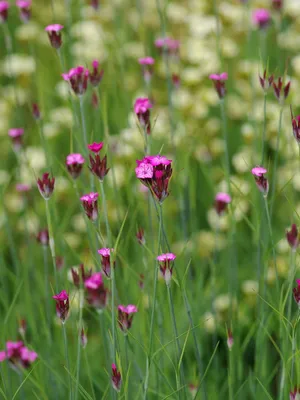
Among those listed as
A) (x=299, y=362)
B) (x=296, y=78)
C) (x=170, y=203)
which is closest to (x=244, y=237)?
(x=170, y=203)

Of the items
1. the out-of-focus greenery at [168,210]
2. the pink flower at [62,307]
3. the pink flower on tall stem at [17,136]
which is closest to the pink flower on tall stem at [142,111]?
the out-of-focus greenery at [168,210]

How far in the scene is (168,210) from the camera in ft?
6.62

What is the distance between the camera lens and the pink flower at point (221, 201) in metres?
1.33

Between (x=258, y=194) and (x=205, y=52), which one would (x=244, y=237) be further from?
(x=205, y=52)

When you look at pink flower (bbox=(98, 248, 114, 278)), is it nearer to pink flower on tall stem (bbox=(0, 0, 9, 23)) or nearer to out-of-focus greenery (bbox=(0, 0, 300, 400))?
out-of-focus greenery (bbox=(0, 0, 300, 400))

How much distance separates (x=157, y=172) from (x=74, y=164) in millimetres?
271

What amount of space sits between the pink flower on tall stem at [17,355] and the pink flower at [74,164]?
0.30 meters

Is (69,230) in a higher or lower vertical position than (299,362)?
lower

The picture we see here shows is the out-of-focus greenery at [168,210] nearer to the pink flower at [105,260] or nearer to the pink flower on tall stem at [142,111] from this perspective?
the pink flower on tall stem at [142,111]

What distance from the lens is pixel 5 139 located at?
2.54 m

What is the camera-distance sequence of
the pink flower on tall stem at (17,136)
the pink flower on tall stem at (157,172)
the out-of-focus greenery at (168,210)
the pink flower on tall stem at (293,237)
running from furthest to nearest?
the pink flower on tall stem at (17,136) → the out-of-focus greenery at (168,210) → the pink flower on tall stem at (293,237) → the pink flower on tall stem at (157,172)

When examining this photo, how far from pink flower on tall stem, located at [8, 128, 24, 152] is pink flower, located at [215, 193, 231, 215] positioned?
1.43ft

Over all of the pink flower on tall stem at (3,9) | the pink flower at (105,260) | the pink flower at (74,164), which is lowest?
the pink flower at (105,260)

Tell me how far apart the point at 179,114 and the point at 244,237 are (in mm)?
418
